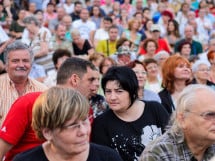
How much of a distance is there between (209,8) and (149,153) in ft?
58.7

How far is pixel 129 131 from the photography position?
5.13 meters

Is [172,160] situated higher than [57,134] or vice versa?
[57,134]

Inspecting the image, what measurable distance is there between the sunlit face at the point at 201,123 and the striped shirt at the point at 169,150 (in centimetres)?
8

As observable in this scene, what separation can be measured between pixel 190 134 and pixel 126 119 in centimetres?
139

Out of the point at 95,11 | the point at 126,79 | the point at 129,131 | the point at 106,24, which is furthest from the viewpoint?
the point at 95,11

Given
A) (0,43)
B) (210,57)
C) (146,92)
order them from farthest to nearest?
(0,43) < (210,57) < (146,92)

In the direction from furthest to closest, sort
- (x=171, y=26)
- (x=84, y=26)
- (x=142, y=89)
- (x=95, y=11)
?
(x=95, y=11), (x=171, y=26), (x=84, y=26), (x=142, y=89)

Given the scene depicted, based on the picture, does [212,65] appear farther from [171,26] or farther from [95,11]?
[95,11]

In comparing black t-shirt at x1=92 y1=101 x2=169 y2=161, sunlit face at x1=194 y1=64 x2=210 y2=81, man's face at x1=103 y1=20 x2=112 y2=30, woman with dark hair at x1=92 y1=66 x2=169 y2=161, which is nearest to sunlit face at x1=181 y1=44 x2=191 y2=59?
man's face at x1=103 y1=20 x2=112 y2=30

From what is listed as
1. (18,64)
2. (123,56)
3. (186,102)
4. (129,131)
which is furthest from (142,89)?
(186,102)

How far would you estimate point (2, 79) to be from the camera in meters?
5.98

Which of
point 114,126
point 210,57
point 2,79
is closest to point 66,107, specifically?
point 114,126

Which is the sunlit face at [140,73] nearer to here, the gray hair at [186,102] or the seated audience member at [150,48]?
the gray hair at [186,102]

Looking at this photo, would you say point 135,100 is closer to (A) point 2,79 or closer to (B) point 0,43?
(A) point 2,79
